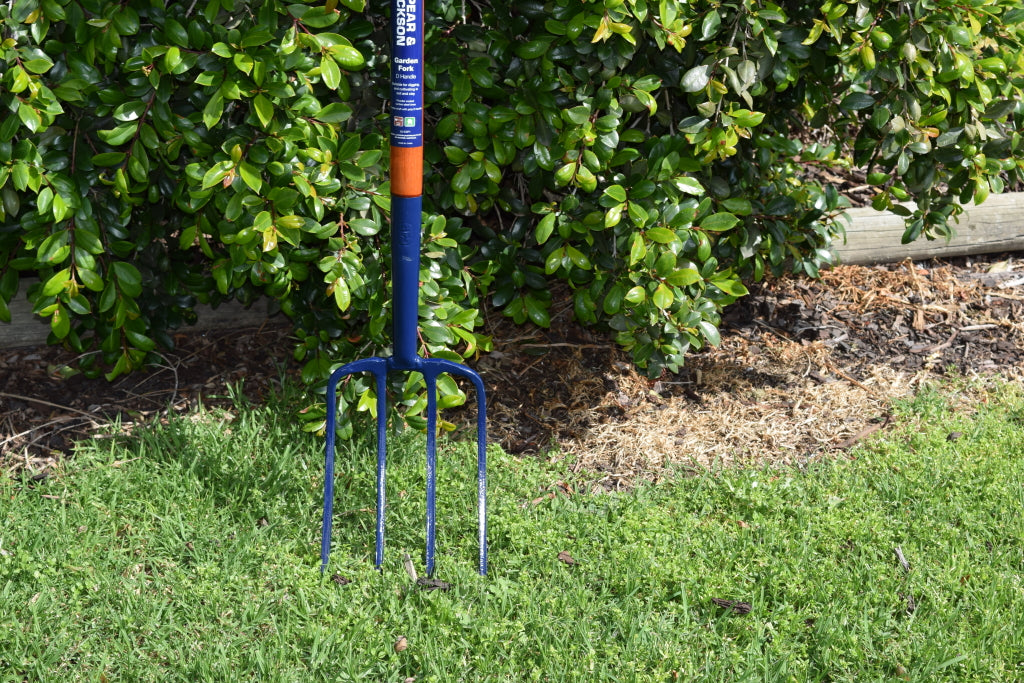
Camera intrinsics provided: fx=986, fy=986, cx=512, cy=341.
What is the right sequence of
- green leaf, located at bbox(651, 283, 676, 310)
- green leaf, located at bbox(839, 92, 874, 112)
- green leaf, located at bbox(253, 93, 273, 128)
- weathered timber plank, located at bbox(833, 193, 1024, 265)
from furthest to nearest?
weathered timber plank, located at bbox(833, 193, 1024, 265), green leaf, located at bbox(839, 92, 874, 112), green leaf, located at bbox(651, 283, 676, 310), green leaf, located at bbox(253, 93, 273, 128)

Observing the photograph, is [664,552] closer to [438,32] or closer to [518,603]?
[518,603]

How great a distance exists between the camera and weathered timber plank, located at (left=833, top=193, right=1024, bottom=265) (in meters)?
4.33

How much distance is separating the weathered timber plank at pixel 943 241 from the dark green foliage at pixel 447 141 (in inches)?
42.3

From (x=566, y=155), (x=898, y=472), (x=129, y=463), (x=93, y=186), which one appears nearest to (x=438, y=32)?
(x=566, y=155)

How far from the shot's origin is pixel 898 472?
10.4ft

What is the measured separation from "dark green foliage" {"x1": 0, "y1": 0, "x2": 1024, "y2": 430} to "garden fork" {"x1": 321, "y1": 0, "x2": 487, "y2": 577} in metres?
0.15

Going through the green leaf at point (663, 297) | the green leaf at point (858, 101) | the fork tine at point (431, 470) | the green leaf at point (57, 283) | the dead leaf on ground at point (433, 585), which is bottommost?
the dead leaf on ground at point (433, 585)

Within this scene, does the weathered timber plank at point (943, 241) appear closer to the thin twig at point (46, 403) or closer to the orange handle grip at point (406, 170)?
the orange handle grip at point (406, 170)

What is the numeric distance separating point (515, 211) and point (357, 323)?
24.7 inches

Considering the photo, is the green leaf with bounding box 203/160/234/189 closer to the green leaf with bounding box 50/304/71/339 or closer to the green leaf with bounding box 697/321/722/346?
the green leaf with bounding box 50/304/71/339

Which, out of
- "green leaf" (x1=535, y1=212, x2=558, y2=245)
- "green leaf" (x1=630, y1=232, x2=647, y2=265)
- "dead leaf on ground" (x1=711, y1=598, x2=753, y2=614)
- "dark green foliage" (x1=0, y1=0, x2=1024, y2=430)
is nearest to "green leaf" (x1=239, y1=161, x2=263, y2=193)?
"dark green foliage" (x1=0, y1=0, x2=1024, y2=430)

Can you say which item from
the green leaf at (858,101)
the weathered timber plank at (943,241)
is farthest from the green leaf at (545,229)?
the weathered timber plank at (943,241)

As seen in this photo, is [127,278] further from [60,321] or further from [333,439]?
[333,439]

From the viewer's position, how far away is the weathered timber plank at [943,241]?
14.2 ft
